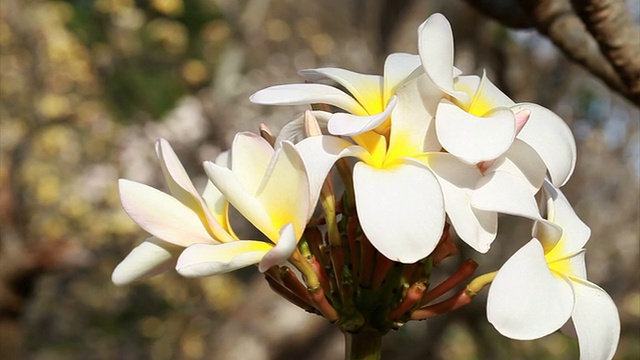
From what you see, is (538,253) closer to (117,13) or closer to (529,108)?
(529,108)

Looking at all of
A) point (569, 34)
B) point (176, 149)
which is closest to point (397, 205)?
point (569, 34)

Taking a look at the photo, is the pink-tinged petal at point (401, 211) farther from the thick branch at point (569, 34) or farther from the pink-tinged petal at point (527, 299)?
the thick branch at point (569, 34)

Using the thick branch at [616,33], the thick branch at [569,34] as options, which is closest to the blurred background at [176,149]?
the thick branch at [569,34]

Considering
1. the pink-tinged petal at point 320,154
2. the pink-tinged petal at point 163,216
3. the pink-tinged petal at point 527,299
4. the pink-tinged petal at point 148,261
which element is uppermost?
the pink-tinged petal at point 320,154

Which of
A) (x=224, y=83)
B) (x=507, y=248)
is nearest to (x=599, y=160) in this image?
(x=507, y=248)

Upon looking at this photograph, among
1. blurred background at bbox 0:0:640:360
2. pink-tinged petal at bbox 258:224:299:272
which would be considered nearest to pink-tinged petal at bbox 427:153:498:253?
pink-tinged petal at bbox 258:224:299:272
